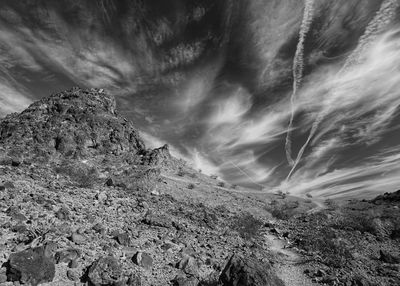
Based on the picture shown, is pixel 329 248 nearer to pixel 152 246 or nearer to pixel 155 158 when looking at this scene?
pixel 152 246

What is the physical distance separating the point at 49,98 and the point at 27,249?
5460 centimetres

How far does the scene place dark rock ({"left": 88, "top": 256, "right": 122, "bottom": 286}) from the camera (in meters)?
7.45

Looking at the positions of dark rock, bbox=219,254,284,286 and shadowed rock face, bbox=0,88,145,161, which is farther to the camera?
shadowed rock face, bbox=0,88,145,161

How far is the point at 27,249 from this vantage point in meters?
7.69

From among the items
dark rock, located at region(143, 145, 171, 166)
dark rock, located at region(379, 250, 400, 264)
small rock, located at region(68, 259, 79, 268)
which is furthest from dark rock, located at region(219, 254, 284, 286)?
dark rock, located at region(143, 145, 171, 166)

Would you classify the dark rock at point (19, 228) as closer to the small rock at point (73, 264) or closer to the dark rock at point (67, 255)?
the dark rock at point (67, 255)

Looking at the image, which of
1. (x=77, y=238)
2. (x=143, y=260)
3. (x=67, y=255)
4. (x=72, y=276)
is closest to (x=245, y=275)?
(x=143, y=260)

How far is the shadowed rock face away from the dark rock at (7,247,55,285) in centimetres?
3073

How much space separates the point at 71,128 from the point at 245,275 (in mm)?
45441

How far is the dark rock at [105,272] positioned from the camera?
293 inches

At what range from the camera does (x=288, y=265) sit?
40.9 ft

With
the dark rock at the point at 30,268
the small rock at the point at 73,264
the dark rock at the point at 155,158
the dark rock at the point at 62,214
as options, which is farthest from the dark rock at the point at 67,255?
the dark rock at the point at 155,158

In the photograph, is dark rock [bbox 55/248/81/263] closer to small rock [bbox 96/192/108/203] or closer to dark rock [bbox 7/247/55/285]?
dark rock [bbox 7/247/55/285]

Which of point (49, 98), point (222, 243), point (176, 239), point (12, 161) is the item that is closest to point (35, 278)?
point (176, 239)
